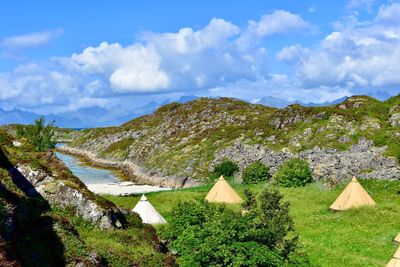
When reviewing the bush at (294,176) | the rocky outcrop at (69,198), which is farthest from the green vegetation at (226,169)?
the rocky outcrop at (69,198)

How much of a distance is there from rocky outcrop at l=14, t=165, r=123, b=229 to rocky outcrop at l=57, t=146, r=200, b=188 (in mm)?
55271

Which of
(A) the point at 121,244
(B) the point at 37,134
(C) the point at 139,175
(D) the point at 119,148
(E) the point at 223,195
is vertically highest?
(D) the point at 119,148

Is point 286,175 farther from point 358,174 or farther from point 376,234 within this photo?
point 376,234

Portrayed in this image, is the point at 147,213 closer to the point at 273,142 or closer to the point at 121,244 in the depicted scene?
the point at 121,244

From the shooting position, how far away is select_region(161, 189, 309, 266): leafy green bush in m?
21.1

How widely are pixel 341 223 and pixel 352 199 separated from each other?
5318 mm

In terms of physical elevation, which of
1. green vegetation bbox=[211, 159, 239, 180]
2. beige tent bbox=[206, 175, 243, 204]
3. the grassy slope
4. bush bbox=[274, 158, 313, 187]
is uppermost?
green vegetation bbox=[211, 159, 239, 180]

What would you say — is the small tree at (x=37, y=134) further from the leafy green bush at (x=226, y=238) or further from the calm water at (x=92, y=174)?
the leafy green bush at (x=226, y=238)

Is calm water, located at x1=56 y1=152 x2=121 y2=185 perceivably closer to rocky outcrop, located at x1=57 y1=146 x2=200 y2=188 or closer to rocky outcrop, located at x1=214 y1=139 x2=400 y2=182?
rocky outcrop, located at x1=57 y1=146 x2=200 y2=188

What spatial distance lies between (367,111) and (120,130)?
9253 cm

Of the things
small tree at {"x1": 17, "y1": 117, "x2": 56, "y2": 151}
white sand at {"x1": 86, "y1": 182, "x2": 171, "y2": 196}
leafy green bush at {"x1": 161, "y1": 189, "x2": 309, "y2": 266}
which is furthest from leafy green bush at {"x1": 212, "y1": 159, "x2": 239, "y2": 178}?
leafy green bush at {"x1": 161, "y1": 189, "x2": 309, "y2": 266}

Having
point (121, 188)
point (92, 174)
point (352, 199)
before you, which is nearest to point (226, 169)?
point (121, 188)

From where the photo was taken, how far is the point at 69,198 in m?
22.3

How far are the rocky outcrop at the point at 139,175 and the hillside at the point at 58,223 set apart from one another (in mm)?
54769
